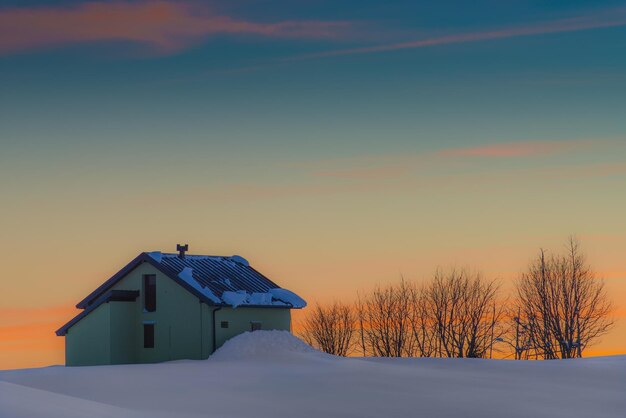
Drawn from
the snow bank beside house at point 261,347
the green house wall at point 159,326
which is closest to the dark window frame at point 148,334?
the green house wall at point 159,326

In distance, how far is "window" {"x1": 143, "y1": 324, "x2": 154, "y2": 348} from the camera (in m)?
55.2

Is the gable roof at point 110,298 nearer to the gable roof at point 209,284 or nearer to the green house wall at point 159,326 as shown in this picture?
the gable roof at point 209,284

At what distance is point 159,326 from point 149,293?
2.19m

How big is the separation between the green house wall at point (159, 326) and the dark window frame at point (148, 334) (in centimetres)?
27

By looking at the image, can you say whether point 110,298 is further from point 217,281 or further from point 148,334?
point 217,281

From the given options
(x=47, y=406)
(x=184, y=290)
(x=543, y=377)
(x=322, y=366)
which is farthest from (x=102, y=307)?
(x=47, y=406)

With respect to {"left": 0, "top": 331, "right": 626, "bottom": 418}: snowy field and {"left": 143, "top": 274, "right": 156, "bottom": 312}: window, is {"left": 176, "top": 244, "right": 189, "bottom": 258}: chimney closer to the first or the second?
{"left": 143, "top": 274, "right": 156, "bottom": 312}: window

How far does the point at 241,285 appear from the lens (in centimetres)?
5691

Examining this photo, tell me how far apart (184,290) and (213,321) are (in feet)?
8.07

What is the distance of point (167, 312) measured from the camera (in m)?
54.5

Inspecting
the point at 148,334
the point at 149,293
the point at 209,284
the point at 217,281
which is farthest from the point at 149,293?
the point at 217,281

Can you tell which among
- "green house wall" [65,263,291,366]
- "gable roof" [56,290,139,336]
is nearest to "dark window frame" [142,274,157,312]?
"green house wall" [65,263,291,366]

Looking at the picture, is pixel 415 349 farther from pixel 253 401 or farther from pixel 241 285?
pixel 253 401

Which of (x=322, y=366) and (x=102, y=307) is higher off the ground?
(x=102, y=307)
